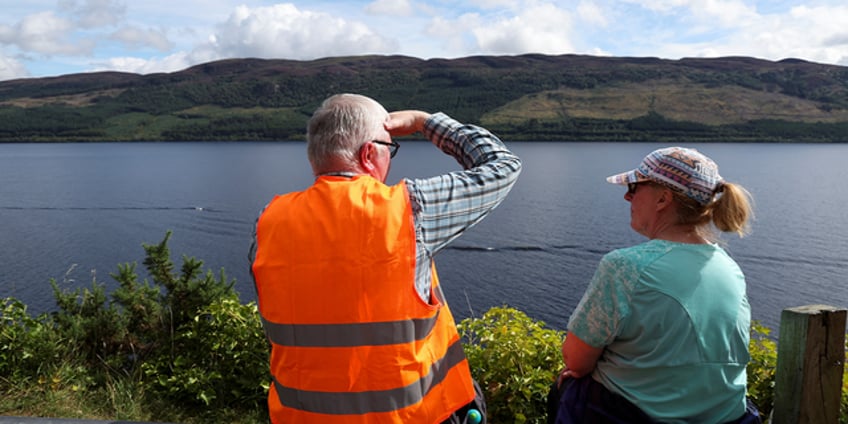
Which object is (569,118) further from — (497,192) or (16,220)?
(497,192)

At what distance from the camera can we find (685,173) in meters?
2.57

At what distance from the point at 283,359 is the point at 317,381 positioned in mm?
163

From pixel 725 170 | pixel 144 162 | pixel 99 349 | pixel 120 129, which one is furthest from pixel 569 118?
pixel 99 349

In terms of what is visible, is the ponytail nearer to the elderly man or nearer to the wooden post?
the wooden post

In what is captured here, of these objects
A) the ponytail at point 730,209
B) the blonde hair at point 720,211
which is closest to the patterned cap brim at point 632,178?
the blonde hair at point 720,211

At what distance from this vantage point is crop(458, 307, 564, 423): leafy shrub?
157 inches

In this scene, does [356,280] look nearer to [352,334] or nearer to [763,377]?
[352,334]

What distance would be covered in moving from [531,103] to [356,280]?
540 ft

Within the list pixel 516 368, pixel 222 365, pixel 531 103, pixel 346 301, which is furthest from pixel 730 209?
pixel 531 103

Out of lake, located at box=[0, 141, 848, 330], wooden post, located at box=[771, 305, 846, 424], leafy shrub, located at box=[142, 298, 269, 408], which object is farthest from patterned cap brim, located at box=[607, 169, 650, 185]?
lake, located at box=[0, 141, 848, 330]

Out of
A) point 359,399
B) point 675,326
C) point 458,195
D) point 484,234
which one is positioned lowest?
point 484,234

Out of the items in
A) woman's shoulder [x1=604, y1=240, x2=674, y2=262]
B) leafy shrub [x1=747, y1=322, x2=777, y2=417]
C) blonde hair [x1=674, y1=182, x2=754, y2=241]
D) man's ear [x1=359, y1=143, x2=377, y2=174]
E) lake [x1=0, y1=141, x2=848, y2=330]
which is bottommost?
lake [x1=0, y1=141, x2=848, y2=330]

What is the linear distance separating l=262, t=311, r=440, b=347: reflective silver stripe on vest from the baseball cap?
125cm

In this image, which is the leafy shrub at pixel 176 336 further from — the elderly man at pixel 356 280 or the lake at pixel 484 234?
the elderly man at pixel 356 280
